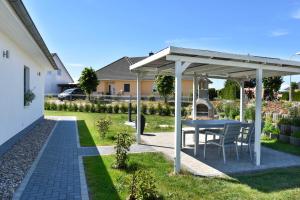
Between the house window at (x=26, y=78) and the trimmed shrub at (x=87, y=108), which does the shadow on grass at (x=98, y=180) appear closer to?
the house window at (x=26, y=78)

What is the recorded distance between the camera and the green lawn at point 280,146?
9531 millimetres

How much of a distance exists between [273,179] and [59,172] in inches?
181

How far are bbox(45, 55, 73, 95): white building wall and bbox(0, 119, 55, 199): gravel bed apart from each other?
107 feet

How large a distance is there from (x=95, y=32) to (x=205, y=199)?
16.9m

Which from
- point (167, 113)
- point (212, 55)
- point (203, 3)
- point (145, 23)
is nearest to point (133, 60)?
point (167, 113)

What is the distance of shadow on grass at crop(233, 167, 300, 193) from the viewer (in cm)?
585

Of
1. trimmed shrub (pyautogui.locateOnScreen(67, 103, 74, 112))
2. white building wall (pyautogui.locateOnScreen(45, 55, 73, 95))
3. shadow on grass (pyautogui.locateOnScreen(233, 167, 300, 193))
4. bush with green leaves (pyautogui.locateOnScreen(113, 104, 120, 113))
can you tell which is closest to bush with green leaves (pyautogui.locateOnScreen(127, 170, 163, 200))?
shadow on grass (pyautogui.locateOnScreen(233, 167, 300, 193))

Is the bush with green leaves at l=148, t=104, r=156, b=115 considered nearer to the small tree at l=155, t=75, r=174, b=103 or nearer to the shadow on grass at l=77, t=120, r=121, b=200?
the small tree at l=155, t=75, r=174, b=103

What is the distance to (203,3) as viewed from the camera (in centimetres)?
1366

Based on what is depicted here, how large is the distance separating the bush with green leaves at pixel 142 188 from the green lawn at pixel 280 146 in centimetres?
607

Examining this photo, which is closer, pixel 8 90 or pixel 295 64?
pixel 295 64

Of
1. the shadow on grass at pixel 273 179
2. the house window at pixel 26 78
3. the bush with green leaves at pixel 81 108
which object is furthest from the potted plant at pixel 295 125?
the bush with green leaves at pixel 81 108

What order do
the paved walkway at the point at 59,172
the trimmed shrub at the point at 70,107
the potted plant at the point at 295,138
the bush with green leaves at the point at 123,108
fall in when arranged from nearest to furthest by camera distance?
the paved walkway at the point at 59,172
the potted plant at the point at 295,138
the bush with green leaves at the point at 123,108
the trimmed shrub at the point at 70,107

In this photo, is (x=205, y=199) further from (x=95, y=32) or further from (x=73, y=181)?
(x=95, y=32)
